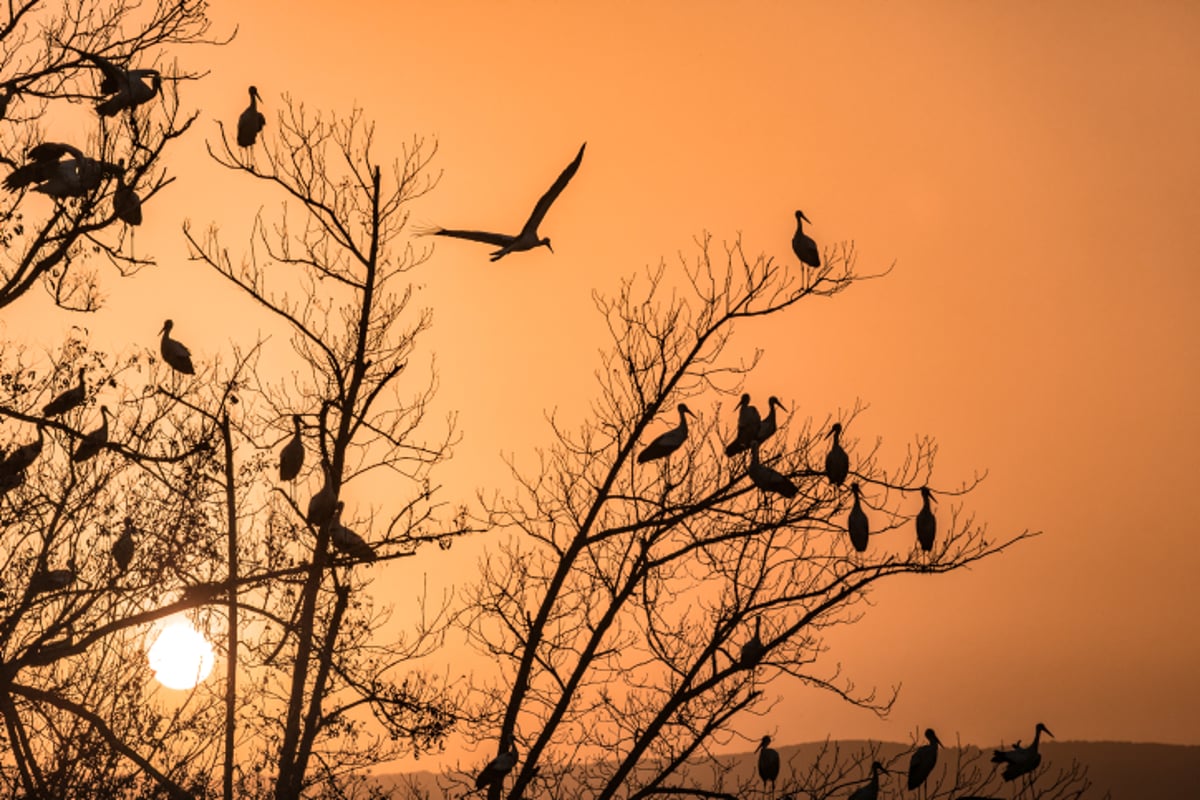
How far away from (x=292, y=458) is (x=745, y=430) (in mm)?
4900

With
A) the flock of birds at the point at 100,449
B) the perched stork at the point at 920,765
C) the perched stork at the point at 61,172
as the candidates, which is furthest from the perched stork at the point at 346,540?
the perched stork at the point at 920,765

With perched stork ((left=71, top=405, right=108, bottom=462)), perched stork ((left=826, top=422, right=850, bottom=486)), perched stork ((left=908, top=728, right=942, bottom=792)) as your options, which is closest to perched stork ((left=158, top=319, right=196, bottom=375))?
perched stork ((left=71, top=405, right=108, bottom=462))

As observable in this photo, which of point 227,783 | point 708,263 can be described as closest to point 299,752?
point 227,783

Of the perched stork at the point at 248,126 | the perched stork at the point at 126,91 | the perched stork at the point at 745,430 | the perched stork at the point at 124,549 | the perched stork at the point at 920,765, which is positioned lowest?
the perched stork at the point at 920,765

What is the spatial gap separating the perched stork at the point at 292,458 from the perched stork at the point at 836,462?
223 inches

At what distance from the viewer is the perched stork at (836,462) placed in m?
16.2

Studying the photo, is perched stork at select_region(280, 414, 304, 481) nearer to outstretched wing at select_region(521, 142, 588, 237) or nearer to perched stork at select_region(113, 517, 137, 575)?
perched stork at select_region(113, 517, 137, 575)

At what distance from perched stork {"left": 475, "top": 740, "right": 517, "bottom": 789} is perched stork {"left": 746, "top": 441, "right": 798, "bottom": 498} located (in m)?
4.24

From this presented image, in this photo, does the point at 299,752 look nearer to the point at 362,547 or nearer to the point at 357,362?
the point at 362,547

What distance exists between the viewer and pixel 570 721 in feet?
55.2

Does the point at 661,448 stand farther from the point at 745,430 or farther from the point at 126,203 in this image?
the point at 126,203

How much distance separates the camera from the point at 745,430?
16594 millimetres

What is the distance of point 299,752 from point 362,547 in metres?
2.28

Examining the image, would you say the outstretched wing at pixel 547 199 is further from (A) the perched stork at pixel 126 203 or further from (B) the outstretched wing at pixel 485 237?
(A) the perched stork at pixel 126 203
